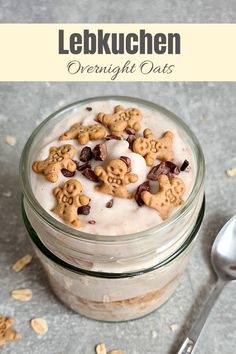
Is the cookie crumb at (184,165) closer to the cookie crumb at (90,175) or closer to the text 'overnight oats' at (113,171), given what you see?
the text 'overnight oats' at (113,171)

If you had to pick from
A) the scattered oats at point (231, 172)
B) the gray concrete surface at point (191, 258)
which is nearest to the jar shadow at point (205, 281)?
the gray concrete surface at point (191, 258)

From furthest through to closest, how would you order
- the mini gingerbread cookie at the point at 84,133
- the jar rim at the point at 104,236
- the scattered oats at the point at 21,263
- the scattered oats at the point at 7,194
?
1. the scattered oats at the point at 7,194
2. the scattered oats at the point at 21,263
3. the mini gingerbread cookie at the point at 84,133
4. the jar rim at the point at 104,236

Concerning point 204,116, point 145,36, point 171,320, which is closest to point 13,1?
point 145,36

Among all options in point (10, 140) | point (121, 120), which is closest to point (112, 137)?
point (121, 120)

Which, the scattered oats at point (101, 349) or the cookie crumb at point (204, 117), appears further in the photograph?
the cookie crumb at point (204, 117)

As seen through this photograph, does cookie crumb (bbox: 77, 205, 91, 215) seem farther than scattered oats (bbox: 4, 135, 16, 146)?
No

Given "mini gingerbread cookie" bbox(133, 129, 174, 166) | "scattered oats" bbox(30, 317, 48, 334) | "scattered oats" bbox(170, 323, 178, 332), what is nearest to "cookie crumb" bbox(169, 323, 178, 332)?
"scattered oats" bbox(170, 323, 178, 332)

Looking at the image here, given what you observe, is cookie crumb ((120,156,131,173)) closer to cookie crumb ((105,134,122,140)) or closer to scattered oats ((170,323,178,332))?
cookie crumb ((105,134,122,140))
